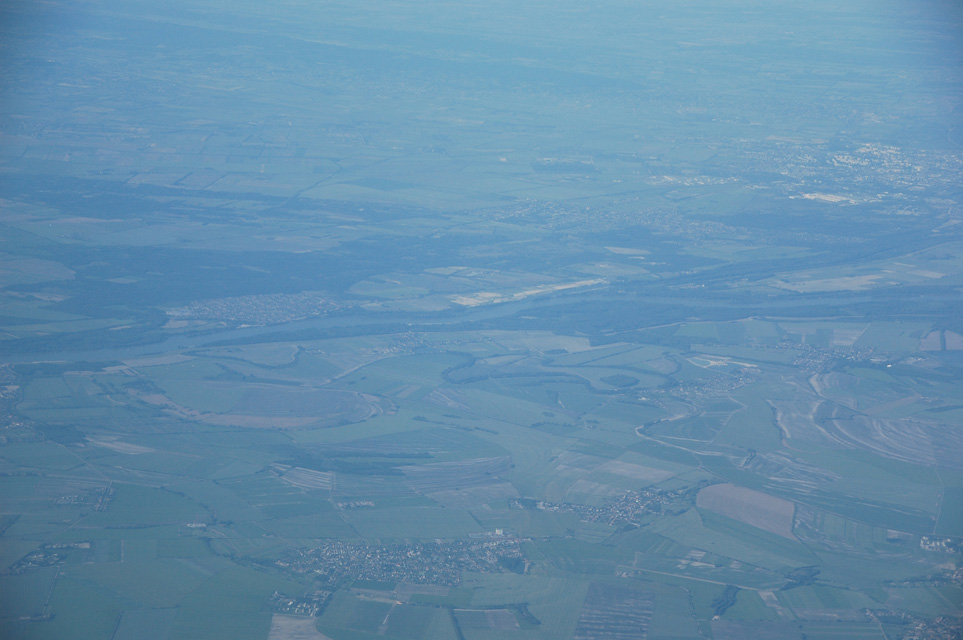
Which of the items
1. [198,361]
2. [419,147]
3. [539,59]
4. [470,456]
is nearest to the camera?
[470,456]

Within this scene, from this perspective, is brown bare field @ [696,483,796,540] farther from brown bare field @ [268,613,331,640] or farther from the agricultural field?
brown bare field @ [268,613,331,640]

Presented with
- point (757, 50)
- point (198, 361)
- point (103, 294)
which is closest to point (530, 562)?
point (198, 361)

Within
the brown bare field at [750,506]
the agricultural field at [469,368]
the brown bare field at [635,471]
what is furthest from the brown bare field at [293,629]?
the brown bare field at [750,506]

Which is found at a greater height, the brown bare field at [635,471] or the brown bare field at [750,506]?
the brown bare field at [750,506]

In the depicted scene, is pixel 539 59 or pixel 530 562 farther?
pixel 539 59

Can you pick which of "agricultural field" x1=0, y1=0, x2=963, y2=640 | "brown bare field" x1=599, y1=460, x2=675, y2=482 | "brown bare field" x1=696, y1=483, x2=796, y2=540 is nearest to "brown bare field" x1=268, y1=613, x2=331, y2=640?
"agricultural field" x1=0, y1=0, x2=963, y2=640

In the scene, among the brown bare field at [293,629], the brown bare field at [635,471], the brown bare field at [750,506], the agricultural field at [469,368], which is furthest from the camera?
the brown bare field at [635,471]

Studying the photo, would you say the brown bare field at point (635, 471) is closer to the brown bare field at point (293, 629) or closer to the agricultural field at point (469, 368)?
the agricultural field at point (469, 368)

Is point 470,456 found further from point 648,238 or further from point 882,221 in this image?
point 882,221

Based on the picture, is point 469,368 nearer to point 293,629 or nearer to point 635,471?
point 635,471
